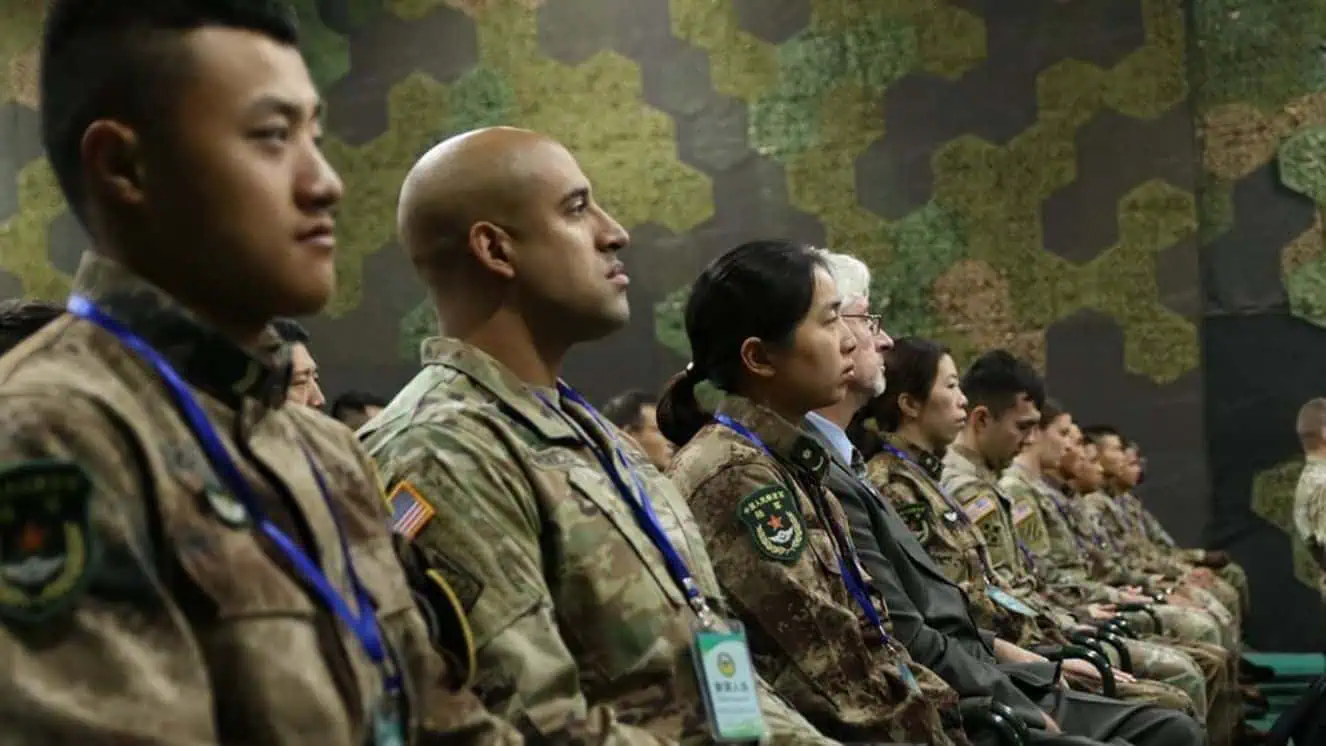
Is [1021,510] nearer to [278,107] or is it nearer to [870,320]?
[870,320]

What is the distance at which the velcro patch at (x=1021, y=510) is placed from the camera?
16.0ft

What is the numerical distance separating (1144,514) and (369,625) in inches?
251

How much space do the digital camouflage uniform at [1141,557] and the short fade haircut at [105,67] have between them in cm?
475

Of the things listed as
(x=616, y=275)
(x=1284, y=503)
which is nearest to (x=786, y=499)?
(x=616, y=275)

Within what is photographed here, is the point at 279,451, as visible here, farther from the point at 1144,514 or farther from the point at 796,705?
the point at 1144,514

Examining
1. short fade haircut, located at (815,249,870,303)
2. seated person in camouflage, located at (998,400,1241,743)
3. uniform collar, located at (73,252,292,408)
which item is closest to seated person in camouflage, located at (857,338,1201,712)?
seated person in camouflage, located at (998,400,1241,743)

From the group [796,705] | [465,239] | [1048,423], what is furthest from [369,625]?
[1048,423]

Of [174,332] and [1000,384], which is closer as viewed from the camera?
[174,332]

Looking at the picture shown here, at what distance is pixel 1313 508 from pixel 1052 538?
186cm

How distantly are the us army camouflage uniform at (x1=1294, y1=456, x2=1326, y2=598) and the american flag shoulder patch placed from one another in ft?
18.3

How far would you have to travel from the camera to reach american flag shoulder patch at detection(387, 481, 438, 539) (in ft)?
5.08

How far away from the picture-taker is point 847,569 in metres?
2.37

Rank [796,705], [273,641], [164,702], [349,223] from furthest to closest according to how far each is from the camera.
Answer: [349,223] → [796,705] → [273,641] → [164,702]

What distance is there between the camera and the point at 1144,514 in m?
7.01
